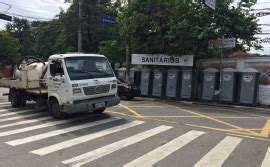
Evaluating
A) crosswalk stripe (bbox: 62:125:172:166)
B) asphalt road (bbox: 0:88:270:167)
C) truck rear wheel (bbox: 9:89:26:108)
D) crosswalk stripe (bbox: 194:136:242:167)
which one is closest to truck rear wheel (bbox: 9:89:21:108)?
truck rear wheel (bbox: 9:89:26:108)

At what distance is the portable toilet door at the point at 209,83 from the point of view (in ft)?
75.2

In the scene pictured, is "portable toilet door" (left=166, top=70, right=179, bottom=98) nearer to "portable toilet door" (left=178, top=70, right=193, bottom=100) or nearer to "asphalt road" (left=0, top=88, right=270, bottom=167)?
"portable toilet door" (left=178, top=70, right=193, bottom=100)

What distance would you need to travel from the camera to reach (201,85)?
2381 centimetres

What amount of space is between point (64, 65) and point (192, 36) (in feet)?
38.5

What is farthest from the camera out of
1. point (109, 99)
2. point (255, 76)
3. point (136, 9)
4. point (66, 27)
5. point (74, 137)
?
point (66, 27)

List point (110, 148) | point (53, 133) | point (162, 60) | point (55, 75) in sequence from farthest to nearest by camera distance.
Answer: point (162, 60) → point (55, 75) → point (53, 133) → point (110, 148)

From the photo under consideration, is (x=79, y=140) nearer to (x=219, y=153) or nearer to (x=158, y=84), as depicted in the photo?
(x=219, y=153)

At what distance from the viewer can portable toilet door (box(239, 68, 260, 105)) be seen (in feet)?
69.6

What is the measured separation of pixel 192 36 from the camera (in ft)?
77.0

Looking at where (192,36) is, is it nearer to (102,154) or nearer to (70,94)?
(70,94)

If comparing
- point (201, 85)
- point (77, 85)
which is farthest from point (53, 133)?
point (201, 85)

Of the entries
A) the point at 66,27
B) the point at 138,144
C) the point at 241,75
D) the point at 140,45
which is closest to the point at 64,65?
the point at 138,144

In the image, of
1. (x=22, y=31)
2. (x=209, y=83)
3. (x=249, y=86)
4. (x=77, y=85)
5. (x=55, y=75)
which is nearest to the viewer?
(x=77, y=85)

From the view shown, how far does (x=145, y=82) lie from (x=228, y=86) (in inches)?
240
